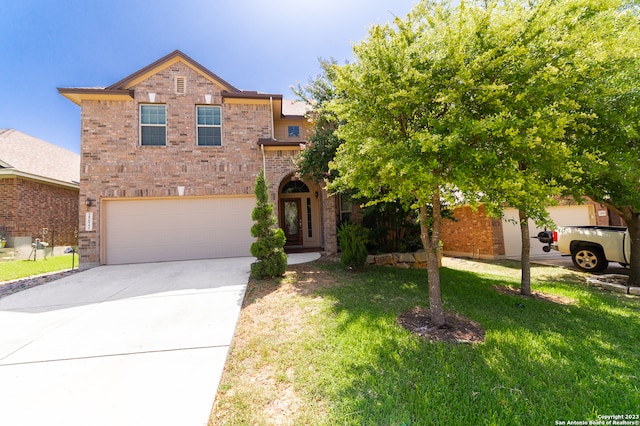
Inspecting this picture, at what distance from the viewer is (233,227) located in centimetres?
986

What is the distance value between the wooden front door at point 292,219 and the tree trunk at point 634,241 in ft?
35.0

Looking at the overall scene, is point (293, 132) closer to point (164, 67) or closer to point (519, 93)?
point (164, 67)

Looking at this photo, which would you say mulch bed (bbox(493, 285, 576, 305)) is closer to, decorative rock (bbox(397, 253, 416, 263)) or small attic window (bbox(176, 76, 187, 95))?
decorative rock (bbox(397, 253, 416, 263))

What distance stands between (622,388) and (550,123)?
106 inches

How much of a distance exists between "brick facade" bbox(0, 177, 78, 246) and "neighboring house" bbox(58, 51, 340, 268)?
6212 millimetres

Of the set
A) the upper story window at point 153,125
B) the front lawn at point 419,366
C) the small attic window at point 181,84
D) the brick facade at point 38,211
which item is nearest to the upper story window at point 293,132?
the small attic window at point 181,84

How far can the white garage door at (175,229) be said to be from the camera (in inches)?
365

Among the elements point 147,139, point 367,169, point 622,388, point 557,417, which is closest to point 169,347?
point 367,169

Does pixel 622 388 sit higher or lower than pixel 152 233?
lower

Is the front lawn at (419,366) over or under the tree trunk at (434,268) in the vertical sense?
under

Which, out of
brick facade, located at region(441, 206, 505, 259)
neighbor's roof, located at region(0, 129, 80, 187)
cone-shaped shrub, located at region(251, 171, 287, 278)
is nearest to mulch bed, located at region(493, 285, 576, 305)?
brick facade, located at region(441, 206, 505, 259)

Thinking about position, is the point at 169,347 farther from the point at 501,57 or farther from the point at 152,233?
the point at 152,233

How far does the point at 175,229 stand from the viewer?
31.3ft

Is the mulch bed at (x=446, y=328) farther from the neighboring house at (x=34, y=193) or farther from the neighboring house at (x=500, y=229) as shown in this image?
the neighboring house at (x=34, y=193)
